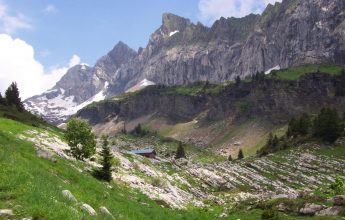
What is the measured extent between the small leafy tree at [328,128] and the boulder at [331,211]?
99002mm

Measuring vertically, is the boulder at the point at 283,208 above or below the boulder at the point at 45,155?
below

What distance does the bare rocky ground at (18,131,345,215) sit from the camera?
217 ft

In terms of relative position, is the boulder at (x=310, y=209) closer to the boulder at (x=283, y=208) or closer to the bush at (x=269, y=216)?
the boulder at (x=283, y=208)

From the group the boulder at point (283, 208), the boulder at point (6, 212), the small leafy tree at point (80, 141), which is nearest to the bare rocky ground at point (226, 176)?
the small leafy tree at point (80, 141)

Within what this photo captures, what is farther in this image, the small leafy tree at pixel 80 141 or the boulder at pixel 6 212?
the small leafy tree at pixel 80 141

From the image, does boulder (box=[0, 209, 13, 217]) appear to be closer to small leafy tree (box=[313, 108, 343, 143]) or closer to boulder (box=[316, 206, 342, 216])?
boulder (box=[316, 206, 342, 216])

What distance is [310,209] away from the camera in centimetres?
4528

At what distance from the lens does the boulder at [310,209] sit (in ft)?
147

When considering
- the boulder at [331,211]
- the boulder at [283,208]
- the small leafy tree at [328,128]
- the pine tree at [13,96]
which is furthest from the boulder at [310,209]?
the pine tree at [13,96]

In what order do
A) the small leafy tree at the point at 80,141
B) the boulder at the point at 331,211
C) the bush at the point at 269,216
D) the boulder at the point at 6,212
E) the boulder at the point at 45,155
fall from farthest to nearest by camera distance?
1. the small leafy tree at the point at 80,141
2. the boulder at the point at 45,155
3. the bush at the point at 269,216
4. the boulder at the point at 331,211
5. the boulder at the point at 6,212

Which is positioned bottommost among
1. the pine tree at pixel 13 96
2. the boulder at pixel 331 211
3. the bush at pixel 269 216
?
the bush at pixel 269 216

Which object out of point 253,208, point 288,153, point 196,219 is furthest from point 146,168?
point 288,153

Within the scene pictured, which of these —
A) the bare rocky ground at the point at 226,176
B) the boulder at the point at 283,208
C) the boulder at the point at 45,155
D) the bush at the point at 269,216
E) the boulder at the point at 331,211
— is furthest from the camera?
the bare rocky ground at the point at 226,176

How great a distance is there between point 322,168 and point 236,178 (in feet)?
87.6
